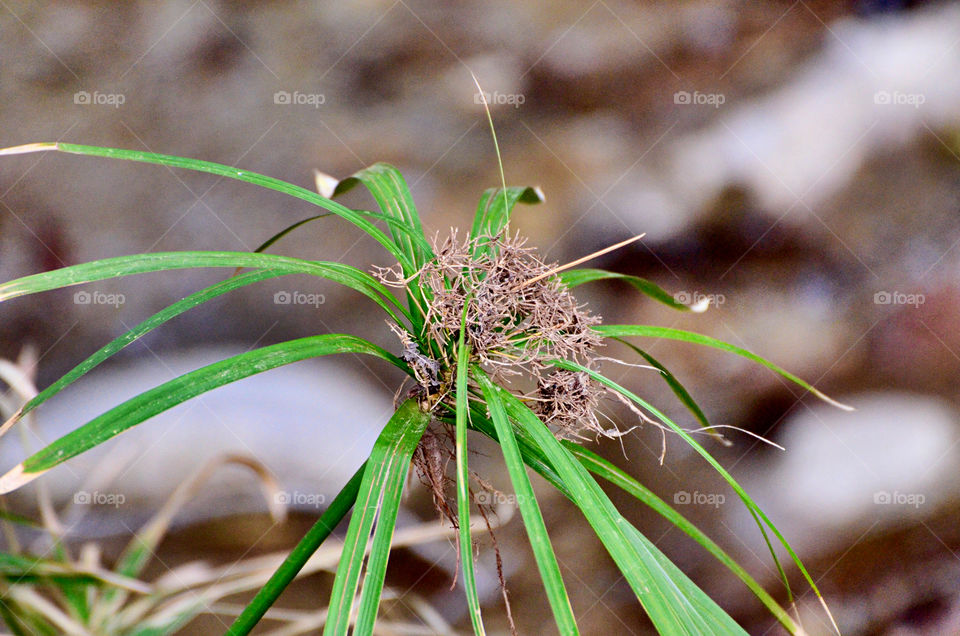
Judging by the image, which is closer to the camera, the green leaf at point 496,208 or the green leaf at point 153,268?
the green leaf at point 153,268

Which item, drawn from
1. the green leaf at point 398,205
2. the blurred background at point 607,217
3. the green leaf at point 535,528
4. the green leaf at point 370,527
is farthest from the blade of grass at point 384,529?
the blurred background at point 607,217

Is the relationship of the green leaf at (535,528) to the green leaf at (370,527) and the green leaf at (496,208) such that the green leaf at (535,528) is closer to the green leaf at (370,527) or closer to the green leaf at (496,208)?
the green leaf at (370,527)

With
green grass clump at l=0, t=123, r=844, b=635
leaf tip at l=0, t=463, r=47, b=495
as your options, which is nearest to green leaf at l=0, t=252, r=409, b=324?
green grass clump at l=0, t=123, r=844, b=635

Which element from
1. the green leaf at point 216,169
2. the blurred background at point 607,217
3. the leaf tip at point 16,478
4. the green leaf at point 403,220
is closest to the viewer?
the leaf tip at point 16,478

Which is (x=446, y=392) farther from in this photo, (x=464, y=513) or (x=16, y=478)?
(x=16, y=478)

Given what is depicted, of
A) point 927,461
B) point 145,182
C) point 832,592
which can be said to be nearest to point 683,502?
point 832,592

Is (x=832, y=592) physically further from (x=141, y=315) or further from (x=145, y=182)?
(x=145, y=182)

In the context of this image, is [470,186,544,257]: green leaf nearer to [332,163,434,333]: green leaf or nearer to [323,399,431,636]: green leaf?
[332,163,434,333]: green leaf
